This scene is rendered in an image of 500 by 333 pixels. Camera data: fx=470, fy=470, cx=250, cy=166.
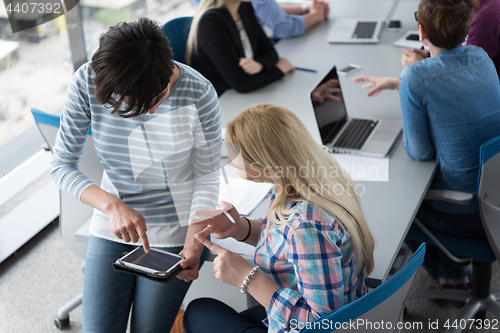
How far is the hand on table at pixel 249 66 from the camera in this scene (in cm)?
222

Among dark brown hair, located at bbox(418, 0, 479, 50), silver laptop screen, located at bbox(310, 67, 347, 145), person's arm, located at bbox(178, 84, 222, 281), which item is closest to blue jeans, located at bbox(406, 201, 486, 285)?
silver laptop screen, located at bbox(310, 67, 347, 145)

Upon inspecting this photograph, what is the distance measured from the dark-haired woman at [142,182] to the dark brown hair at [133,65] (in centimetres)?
9

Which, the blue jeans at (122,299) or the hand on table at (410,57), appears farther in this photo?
the hand on table at (410,57)

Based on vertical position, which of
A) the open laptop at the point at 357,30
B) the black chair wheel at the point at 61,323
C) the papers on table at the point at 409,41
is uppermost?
the papers on table at the point at 409,41

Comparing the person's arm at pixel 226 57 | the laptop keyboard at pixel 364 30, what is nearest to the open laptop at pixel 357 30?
the laptop keyboard at pixel 364 30

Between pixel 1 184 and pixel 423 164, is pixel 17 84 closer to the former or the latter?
pixel 1 184

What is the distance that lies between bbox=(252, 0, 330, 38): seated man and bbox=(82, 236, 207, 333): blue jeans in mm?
1834

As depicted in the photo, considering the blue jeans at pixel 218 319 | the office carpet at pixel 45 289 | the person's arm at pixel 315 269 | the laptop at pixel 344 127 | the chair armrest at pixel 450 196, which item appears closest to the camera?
the person's arm at pixel 315 269

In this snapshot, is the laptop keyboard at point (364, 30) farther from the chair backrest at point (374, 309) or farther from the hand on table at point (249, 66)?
the chair backrest at point (374, 309)

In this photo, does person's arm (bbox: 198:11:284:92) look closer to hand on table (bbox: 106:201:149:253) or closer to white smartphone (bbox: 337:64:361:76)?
white smartphone (bbox: 337:64:361:76)

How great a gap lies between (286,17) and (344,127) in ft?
3.91

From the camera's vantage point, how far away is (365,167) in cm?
172

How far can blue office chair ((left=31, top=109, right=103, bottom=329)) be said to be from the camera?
1564mm

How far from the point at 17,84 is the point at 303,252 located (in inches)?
91.2
